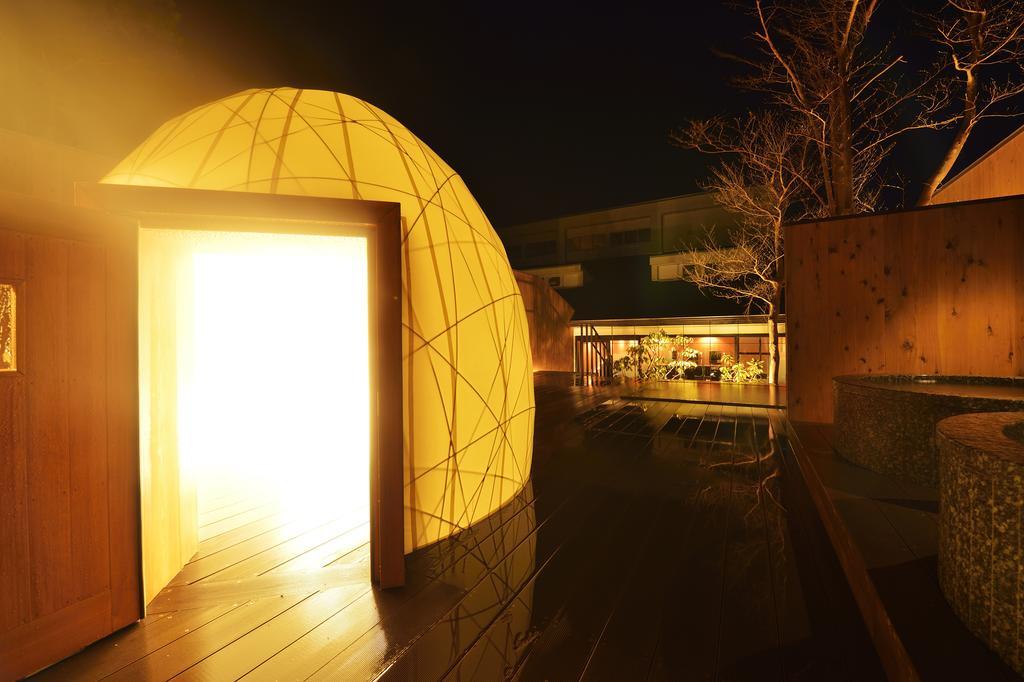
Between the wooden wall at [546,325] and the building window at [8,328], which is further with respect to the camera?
the wooden wall at [546,325]

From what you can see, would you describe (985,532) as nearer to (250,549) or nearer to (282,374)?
(250,549)

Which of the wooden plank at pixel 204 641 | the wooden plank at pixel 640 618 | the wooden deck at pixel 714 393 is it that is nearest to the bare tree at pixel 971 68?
the wooden deck at pixel 714 393

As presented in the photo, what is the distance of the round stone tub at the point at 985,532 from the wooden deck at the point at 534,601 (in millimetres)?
405

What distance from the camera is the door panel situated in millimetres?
1444

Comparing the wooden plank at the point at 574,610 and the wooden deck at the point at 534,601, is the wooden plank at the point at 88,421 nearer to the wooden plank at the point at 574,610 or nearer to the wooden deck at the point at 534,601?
the wooden deck at the point at 534,601

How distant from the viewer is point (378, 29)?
277 inches

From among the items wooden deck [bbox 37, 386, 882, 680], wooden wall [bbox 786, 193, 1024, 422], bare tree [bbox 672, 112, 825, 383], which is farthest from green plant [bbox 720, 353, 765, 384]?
wooden deck [bbox 37, 386, 882, 680]

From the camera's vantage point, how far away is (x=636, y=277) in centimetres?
1544

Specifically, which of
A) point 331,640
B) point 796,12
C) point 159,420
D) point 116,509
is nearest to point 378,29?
point 796,12

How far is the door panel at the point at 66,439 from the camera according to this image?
1.44m

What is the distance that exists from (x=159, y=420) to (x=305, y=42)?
6.83 meters

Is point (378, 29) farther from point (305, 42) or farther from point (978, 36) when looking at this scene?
point (978, 36)

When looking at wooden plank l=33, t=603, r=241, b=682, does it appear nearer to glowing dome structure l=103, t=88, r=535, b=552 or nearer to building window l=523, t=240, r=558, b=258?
glowing dome structure l=103, t=88, r=535, b=552

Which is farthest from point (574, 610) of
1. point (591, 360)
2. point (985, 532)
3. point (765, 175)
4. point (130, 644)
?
point (591, 360)
